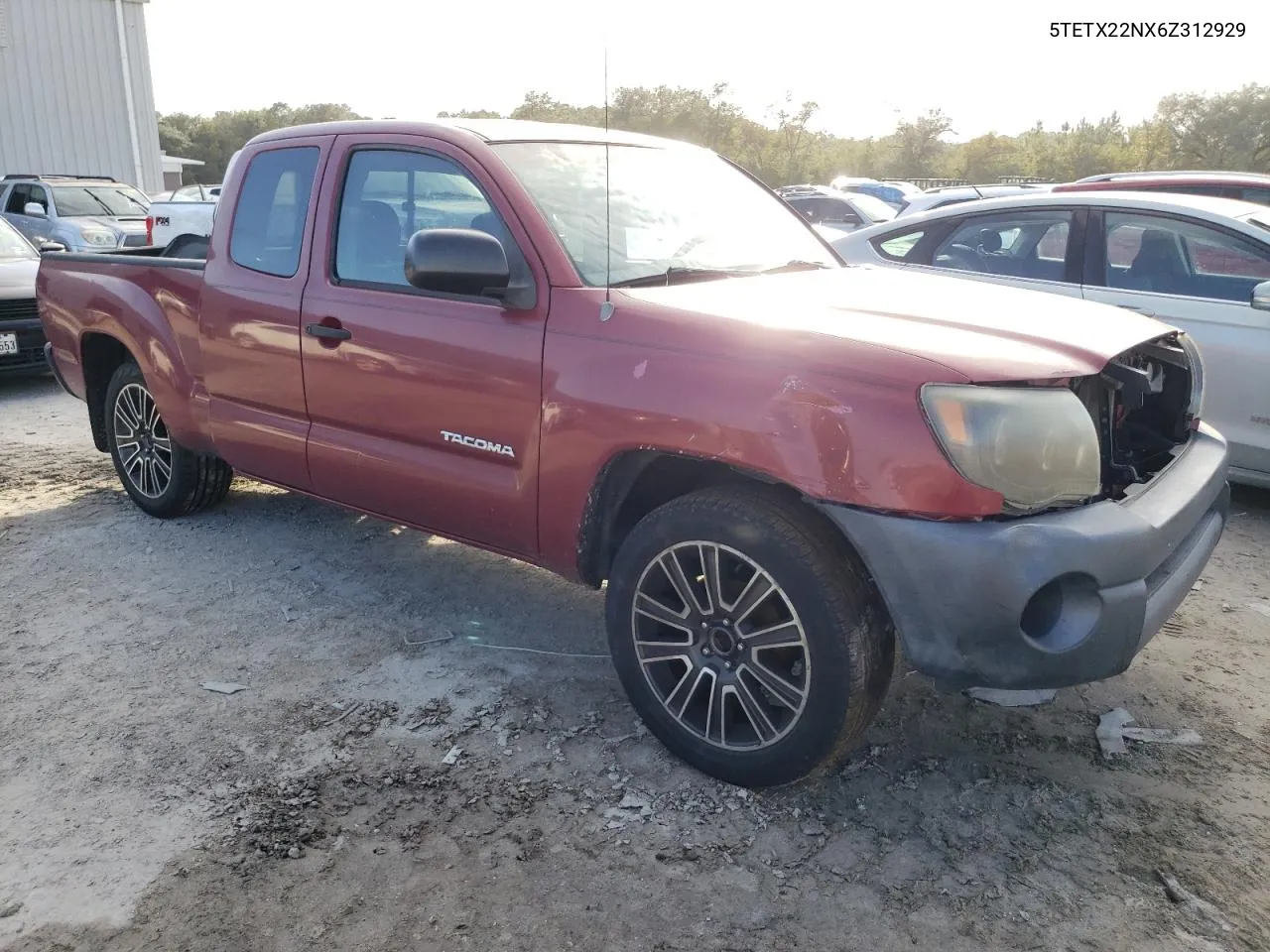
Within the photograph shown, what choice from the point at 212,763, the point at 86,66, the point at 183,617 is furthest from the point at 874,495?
the point at 86,66

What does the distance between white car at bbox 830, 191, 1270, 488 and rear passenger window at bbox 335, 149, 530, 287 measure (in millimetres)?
3427

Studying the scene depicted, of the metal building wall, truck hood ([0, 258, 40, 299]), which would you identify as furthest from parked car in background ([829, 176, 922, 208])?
the metal building wall

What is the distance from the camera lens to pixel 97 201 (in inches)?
609

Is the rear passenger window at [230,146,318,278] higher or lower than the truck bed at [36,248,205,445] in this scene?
higher

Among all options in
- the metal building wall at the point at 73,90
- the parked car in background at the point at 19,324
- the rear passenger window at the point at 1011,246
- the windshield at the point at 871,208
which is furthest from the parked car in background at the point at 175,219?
the metal building wall at the point at 73,90

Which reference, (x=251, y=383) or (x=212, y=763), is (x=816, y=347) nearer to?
(x=212, y=763)

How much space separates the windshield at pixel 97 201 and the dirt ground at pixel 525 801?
1289 cm

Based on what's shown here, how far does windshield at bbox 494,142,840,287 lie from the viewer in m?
3.29

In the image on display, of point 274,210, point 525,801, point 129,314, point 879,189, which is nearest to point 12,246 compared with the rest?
point 129,314

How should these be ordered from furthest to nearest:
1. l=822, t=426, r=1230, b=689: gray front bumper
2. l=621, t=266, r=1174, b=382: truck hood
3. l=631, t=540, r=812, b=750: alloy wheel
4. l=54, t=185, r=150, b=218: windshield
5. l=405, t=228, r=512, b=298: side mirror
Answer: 1. l=54, t=185, r=150, b=218: windshield
2. l=405, t=228, r=512, b=298: side mirror
3. l=631, t=540, r=812, b=750: alloy wheel
4. l=621, t=266, r=1174, b=382: truck hood
5. l=822, t=426, r=1230, b=689: gray front bumper

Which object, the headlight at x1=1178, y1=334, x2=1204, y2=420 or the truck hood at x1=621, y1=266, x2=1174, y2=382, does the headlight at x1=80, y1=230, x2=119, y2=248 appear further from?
the headlight at x1=1178, y1=334, x2=1204, y2=420

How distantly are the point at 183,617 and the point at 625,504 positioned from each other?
2021mm

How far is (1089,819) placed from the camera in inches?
110

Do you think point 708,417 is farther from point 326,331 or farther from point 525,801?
point 326,331
